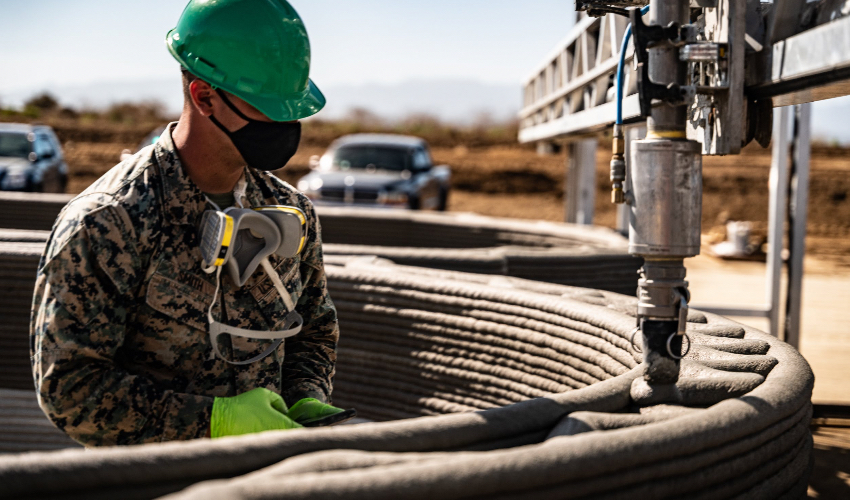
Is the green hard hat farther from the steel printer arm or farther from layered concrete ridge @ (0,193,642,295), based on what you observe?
layered concrete ridge @ (0,193,642,295)

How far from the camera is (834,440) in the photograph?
4609 millimetres

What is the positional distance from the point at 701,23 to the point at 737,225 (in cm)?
1517

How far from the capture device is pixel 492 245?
7668 mm

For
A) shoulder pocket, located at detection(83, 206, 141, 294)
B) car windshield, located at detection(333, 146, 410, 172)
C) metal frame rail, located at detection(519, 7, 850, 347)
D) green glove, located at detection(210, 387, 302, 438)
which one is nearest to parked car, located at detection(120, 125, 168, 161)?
shoulder pocket, located at detection(83, 206, 141, 294)

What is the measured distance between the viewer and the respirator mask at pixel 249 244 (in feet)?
6.77

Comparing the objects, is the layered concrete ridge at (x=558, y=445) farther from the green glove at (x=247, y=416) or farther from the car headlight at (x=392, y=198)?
the car headlight at (x=392, y=198)

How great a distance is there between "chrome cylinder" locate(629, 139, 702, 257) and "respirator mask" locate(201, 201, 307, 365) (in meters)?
0.85

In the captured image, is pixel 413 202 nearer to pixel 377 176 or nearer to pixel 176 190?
pixel 377 176

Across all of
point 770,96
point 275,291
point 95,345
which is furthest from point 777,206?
point 95,345

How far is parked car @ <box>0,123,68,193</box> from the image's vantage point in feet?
44.8

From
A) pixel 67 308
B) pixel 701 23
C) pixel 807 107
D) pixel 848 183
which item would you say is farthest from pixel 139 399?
pixel 848 183

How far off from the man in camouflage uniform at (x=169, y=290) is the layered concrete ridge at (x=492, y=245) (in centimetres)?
217

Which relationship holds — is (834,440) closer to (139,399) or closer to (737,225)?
(139,399)

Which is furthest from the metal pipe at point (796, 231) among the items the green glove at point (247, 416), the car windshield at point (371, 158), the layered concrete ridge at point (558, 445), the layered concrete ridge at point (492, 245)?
the car windshield at point (371, 158)
